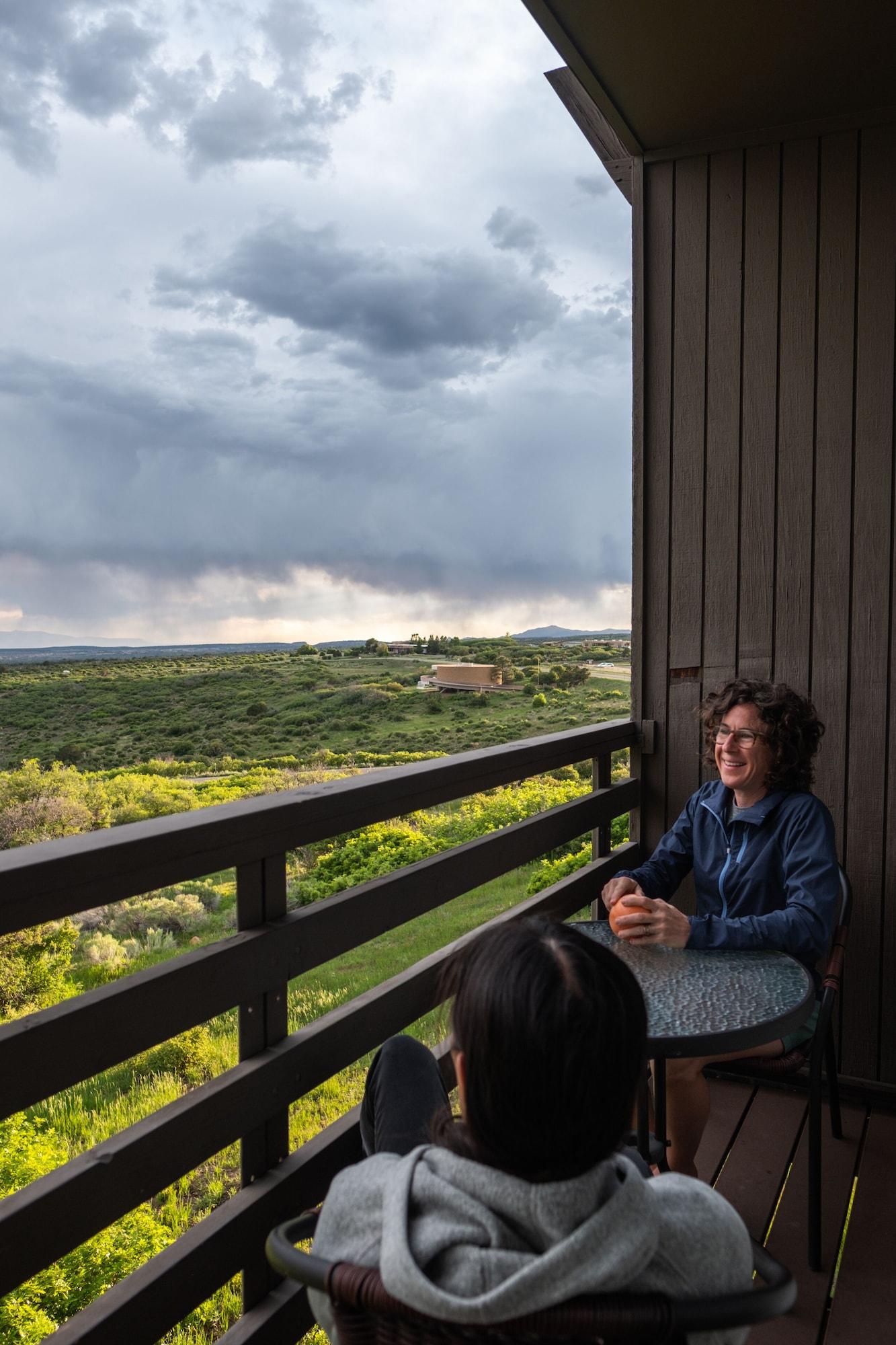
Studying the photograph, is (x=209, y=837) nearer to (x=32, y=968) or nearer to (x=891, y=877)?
(x=891, y=877)

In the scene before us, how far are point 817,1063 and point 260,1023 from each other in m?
1.01

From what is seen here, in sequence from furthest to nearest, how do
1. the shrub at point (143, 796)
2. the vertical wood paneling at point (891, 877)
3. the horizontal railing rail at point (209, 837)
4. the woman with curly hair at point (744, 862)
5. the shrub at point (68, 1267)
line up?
1. the shrub at point (143, 796)
2. the shrub at point (68, 1267)
3. the vertical wood paneling at point (891, 877)
4. the woman with curly hair at point (744, 862)
5. the horizontal railing rail at point (209, 837)

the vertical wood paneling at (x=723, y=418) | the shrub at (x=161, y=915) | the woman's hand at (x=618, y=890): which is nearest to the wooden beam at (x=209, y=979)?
the woman's hand at (x=618, y=890)

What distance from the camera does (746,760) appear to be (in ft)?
6.55

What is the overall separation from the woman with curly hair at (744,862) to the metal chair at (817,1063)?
3 cm

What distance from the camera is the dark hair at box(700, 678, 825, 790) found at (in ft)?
6.55

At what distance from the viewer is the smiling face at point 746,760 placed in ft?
6.54

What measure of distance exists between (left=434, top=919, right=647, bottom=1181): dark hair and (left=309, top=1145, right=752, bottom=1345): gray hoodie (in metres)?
0.02

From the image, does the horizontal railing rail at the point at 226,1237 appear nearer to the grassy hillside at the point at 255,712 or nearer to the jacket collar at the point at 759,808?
the jacket collar at the point at 759,808

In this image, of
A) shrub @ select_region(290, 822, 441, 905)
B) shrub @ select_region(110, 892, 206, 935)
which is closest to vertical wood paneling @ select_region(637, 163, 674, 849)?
shrub @ select_region(290, 822, 441, 905)

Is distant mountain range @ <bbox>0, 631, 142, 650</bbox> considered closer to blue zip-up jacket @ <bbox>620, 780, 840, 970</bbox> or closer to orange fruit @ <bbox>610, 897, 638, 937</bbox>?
blue zip-up jacket @ <bbox>620, 780, 840, 970</bbox>

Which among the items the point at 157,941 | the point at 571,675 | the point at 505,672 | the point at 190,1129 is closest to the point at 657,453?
the point at 190,1129

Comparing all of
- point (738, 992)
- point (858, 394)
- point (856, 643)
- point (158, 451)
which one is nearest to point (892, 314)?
point (858, 394)

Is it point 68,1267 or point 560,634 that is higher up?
point 560,634
